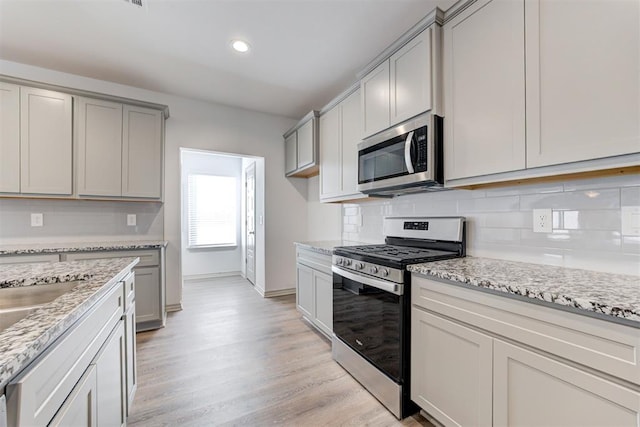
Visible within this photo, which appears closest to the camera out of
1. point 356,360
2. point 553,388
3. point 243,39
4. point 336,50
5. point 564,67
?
point 553,388

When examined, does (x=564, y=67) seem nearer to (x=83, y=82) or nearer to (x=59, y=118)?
(x=59, y=118)

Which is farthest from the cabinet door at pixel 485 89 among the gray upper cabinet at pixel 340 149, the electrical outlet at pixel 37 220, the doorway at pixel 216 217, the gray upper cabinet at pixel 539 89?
the electrical outlet at pixel 37 220

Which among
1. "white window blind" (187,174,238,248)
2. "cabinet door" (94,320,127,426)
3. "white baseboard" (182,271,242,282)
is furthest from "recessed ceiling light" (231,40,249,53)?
"white baseboard" (182,271,242,282)

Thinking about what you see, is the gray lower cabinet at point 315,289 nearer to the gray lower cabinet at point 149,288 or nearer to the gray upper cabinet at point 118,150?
the gray lower cabinet at point 149,288

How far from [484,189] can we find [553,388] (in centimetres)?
→ 118

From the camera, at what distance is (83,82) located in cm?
295

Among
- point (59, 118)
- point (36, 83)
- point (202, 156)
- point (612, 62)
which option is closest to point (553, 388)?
point (612, 62)

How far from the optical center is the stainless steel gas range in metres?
1.60

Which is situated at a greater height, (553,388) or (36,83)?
(36,83)

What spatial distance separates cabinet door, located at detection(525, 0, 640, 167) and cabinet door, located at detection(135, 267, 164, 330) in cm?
326

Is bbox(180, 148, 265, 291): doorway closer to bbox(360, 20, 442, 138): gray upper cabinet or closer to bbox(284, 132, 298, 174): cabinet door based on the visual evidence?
bbox(284, 132, 298, 174): cabinet door

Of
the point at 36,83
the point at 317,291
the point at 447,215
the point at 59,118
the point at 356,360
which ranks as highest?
the point at 36,83

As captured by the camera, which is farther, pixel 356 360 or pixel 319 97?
pixel 319 97

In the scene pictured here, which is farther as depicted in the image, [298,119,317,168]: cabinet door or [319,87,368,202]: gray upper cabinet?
[298,119,317,168]: cabinet door
